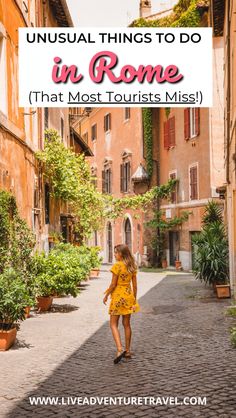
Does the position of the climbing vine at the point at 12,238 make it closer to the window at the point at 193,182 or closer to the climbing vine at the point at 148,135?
the window at the point at 193,182

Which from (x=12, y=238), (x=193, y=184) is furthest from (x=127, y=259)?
(x=193, y=184)

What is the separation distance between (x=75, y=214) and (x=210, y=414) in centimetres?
1849

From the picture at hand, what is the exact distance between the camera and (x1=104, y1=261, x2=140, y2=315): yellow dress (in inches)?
302

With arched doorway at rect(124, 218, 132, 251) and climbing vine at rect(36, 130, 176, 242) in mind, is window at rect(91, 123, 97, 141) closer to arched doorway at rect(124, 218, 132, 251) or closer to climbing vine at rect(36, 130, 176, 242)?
arched doorway at rect(124, 218, 132, 251)

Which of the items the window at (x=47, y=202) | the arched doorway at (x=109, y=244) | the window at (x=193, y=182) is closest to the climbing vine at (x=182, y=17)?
the window at (x=193, y=182)

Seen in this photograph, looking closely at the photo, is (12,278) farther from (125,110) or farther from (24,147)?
(125,110)

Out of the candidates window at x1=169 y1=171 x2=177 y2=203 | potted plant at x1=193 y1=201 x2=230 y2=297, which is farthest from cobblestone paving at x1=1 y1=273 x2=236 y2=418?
window at x1=169 y1=171 x2=177 y2=203

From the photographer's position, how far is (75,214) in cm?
2344

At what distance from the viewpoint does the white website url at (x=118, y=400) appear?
5.60 meters

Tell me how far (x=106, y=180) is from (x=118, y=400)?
32460 millimetres

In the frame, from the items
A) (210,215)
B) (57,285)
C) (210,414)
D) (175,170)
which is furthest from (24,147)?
(175,170)

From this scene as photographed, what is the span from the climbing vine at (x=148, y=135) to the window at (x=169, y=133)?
60.6 inches

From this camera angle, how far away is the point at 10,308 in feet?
27.9

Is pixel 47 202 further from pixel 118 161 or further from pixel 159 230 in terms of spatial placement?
pixel 118 161
